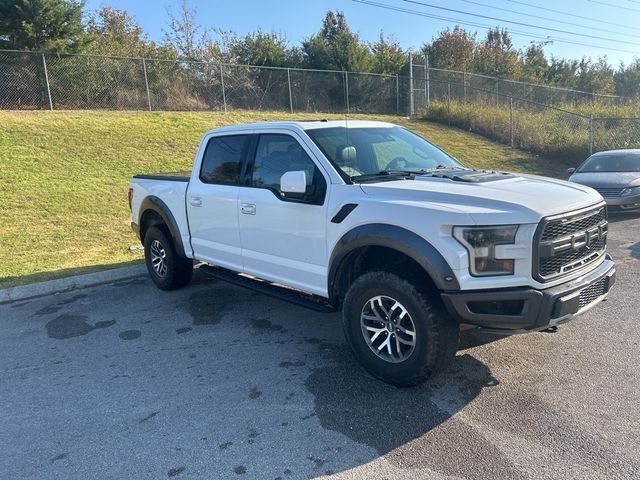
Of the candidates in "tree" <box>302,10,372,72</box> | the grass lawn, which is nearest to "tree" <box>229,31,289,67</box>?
"tree" <box>302,10,372,72</box>

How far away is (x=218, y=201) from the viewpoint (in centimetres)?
523

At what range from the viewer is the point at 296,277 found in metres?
4.48

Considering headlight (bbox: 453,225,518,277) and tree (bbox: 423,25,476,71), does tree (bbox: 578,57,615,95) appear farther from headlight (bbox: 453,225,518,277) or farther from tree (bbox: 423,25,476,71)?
headlight (bbox: 453,225,518,277)

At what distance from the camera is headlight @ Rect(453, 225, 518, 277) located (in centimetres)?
Answer: 325

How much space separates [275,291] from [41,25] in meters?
18.3

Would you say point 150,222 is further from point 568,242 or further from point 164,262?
point 568,242

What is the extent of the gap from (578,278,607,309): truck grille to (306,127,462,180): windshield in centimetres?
166

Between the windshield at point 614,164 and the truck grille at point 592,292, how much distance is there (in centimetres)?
838

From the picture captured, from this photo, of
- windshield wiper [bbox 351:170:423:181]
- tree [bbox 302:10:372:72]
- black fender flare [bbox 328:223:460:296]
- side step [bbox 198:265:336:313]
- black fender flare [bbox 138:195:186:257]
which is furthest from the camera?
tree [bbox 302:10:372:72]

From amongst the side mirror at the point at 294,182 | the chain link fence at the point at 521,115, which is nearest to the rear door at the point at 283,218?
the side mirror at the point at 294,182

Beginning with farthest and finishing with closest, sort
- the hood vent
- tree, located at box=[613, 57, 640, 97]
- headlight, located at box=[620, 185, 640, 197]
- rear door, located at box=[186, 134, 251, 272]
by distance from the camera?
1. tree, located at box=[613, 57, 640, 97]
2. headlight, located at box=[620, 185, 640, 197]
3. rear door, located at box=[186, 134, 251, 272]
4. the hood vent

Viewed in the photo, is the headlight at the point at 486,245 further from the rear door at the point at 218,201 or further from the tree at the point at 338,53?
the tree at the point at 338,53

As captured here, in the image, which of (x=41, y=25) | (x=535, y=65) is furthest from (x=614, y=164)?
(x=535, y=65)

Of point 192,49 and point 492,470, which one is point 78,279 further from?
point 192,49
